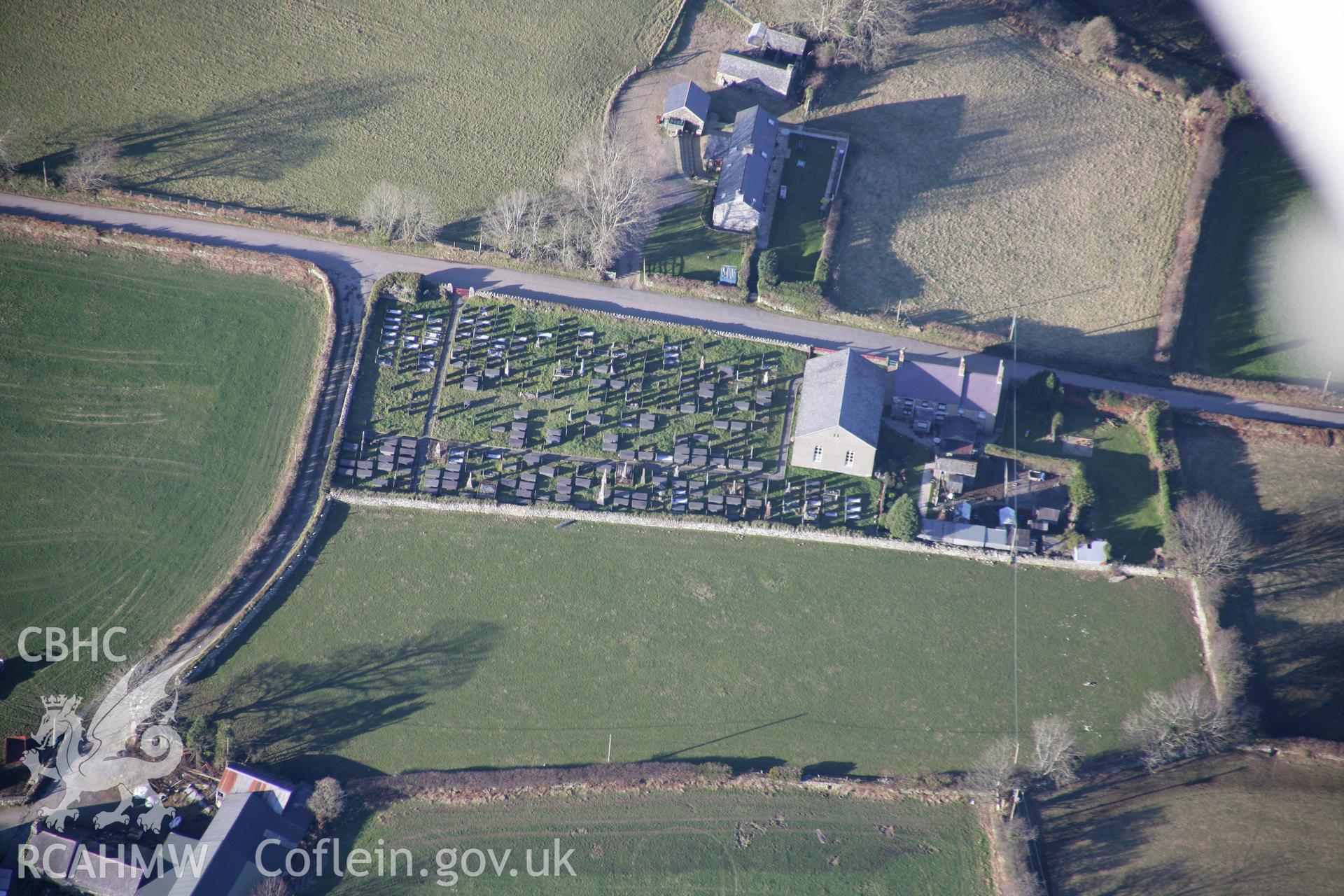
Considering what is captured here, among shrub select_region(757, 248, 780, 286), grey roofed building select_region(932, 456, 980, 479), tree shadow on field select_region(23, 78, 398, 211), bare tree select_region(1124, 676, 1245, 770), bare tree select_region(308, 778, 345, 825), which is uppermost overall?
tree shadow on field select_region(23, 78, 398, 211)

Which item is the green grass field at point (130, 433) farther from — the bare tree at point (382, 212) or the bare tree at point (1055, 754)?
the bare tree at point (1055, 754)

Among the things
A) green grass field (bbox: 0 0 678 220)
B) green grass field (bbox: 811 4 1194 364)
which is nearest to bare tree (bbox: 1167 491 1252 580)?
green grass field (bbox: 811 4 1194 364)

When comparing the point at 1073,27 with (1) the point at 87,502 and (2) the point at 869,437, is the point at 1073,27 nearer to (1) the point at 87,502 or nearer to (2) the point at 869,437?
(2) the point at 869,437

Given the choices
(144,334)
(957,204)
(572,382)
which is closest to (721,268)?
(572,382)

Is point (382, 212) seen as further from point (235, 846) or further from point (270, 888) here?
point (270, 888)

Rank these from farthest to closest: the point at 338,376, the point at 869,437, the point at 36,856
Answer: the point at 338,376 < the point at 869,437 < the point at 36,856

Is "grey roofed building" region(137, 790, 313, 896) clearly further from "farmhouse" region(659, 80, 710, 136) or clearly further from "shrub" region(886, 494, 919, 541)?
"farmhouse" region(659, 80, 710, 136)

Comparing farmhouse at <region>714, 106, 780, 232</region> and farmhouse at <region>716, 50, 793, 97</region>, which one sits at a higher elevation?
farmhouse at <region>716, 50, 793, 97</region>
